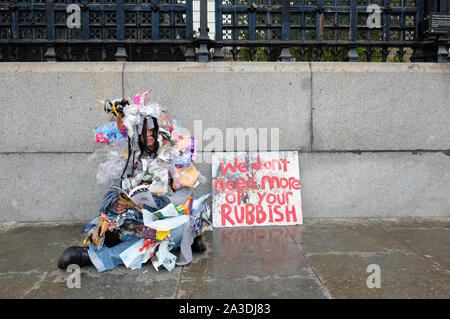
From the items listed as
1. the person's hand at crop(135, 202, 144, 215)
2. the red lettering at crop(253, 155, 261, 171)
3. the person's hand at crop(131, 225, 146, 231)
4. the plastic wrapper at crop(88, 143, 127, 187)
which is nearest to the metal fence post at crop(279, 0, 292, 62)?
the red lettering at crop(253, 155, 261, 171)

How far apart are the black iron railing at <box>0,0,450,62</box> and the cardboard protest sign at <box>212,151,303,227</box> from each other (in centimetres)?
138

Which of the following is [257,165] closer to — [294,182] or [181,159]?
[294,182]

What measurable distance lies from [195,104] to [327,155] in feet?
5.97

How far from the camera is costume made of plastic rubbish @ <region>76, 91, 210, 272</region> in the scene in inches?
124

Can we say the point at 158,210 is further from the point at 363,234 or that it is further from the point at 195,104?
the point at 363,234

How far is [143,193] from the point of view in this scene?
305 cm

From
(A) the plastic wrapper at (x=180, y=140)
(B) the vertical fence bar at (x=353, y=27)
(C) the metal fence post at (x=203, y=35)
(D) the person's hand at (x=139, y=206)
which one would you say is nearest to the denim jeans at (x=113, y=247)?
→ (D) the person's hand at (x=139, y=206)

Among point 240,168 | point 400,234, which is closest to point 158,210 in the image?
point 240,168

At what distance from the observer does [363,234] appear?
13.2 feet

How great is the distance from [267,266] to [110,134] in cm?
187

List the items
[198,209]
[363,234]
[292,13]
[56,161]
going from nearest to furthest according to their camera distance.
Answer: [198,209] < [363,234] < [56,161] < [292,13]

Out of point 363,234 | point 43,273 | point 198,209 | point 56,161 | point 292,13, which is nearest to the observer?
point 43,273

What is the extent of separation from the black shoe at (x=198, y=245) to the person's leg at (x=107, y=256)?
610 mm

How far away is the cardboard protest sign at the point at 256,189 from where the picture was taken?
4.36 metres
